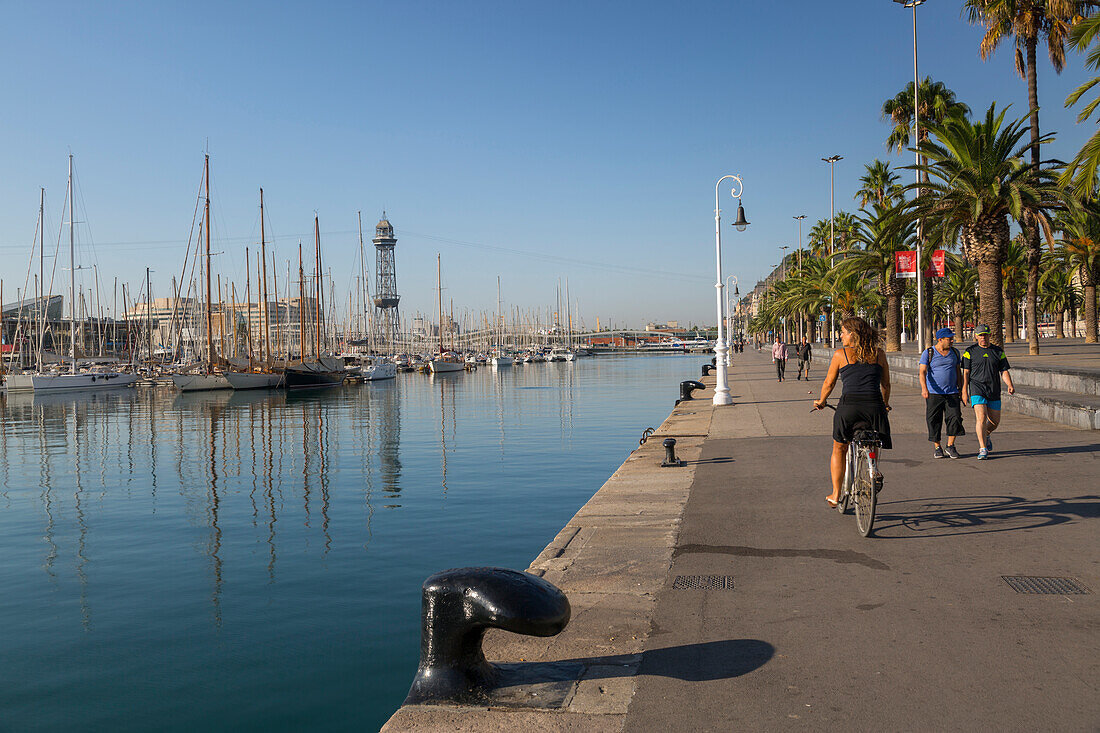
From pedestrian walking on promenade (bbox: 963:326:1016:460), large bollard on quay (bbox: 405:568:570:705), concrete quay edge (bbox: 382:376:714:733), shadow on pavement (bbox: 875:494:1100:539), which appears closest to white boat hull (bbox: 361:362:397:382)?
concrete quay edge (bbox: 382:376:714:733)

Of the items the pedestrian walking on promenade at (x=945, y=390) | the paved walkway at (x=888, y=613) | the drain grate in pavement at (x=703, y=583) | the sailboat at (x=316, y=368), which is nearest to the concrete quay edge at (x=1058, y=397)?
the pedestrian walking on promenade at (x=945, y=390)

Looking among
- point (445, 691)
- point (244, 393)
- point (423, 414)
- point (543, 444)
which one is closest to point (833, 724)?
point (445, 691)

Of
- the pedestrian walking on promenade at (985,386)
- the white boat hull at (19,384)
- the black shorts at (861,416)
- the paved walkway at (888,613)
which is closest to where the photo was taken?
the paved walkway at (888,613)

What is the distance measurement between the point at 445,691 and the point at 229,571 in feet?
23.9

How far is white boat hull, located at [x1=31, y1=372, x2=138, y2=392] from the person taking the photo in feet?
199

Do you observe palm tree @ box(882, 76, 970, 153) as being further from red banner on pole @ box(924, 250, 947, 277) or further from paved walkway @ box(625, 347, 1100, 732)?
paved walkway @ box(625, 347, 1100, 732)

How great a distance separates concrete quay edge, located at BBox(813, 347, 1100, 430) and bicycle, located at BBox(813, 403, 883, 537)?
8.82 m

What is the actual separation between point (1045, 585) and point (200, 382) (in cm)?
6049

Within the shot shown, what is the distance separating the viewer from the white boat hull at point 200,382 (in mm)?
59062

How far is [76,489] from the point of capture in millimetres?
17719

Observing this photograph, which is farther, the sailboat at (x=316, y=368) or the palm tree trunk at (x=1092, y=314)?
the sailboat at (x=316, y=368)

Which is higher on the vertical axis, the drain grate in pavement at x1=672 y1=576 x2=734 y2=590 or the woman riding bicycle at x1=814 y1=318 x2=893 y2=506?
the woman riding bicycle at x1=814 y1=318 x2=893 y2=506

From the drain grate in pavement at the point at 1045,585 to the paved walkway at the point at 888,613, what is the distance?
9 cm

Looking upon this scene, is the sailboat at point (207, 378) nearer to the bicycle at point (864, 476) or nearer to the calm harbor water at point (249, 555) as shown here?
the calm harbor water at point (249, 555)
